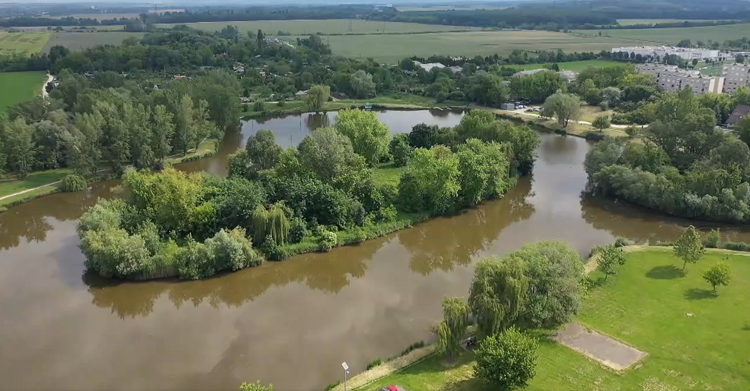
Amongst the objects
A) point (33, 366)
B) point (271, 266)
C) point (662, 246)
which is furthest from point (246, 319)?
point (662, 246)

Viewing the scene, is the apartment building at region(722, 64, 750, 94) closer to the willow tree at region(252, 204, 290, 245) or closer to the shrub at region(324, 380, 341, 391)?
the willow tree at region(252, 204, 290, 245)

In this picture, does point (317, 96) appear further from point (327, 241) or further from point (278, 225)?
point (278, 225)

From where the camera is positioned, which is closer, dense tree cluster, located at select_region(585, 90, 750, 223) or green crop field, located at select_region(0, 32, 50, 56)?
dense tree cluster, located at select_region(585, 90, 750, 223)

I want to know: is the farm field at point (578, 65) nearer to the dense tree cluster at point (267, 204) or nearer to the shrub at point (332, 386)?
the dense tree cluster at point (267, 204)

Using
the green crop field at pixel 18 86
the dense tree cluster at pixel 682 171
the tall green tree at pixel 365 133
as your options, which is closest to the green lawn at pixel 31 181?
the green crop field at pixel 18 86

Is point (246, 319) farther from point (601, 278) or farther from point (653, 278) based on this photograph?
point (653, 278)

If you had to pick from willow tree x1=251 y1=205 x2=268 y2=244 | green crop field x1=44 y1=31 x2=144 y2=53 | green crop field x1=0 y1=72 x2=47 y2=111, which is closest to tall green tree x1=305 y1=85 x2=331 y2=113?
green crop field x1=0 y1=72 x2=47 y2=111

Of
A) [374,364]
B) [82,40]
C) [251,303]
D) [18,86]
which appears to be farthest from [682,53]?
[82,40]
